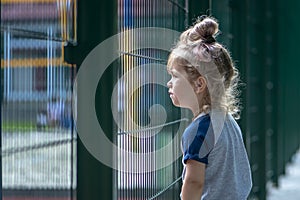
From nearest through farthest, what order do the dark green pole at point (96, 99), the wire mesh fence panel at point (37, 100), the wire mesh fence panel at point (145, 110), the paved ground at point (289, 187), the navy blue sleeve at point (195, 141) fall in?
1. the wire mesh fence panel at point (37, 100)
2. the dark green pole at point (96, 99)
3. the navy blue sleeve at point (195, 141)
4. the wire mesh fence panel at point (145, 110)
5. the paved ground at point (289, 187)

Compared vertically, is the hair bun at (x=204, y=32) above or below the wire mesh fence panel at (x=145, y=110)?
above

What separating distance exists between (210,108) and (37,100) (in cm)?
87

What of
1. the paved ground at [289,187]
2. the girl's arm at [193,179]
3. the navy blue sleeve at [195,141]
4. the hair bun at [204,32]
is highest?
the hair bun at [204,32]

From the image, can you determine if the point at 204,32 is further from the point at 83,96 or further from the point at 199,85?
the point at 83,96

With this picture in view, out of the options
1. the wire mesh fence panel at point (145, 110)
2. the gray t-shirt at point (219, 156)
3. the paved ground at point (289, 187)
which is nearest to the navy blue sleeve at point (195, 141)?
the gray t-shirt at point (219, 156)

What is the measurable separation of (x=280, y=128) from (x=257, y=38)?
3281 millimetres

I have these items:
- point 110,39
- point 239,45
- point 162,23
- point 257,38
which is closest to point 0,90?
point 110,39

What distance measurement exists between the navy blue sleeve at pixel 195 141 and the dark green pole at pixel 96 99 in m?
0.31

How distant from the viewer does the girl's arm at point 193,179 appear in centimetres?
257

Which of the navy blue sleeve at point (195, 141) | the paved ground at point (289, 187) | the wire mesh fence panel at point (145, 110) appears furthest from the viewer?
the paved ground at point (289, 187)

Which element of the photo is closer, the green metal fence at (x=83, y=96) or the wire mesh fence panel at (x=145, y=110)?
the green metal fence at (x=83, y=96)

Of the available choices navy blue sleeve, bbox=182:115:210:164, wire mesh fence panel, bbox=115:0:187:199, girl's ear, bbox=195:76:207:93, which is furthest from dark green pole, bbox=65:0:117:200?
girl's ear, bbox=195:76:207:93

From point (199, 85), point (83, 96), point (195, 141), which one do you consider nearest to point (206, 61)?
point (199, 85)

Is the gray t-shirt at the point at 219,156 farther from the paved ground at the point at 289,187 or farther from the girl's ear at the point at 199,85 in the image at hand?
the paved ground at the point at 289,187
